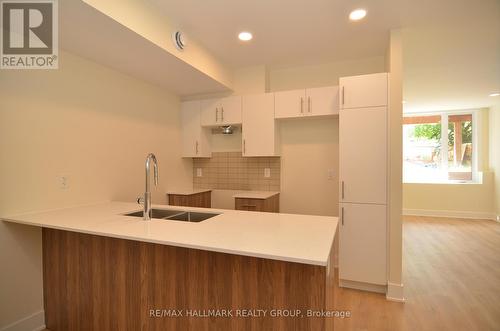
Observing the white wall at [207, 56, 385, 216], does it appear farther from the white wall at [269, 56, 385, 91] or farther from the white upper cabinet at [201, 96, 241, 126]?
the white upper cabinet at [201, 96, 241, 126]

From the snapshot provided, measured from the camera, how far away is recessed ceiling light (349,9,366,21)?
6.97 feet

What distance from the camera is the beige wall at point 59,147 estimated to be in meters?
1.79

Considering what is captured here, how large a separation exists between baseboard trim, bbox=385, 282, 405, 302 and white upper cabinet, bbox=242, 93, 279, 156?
6.12ft

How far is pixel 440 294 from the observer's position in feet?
7.98

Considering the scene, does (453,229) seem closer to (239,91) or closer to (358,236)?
(358,236)

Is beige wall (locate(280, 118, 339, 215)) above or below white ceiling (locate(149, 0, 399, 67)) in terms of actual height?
below

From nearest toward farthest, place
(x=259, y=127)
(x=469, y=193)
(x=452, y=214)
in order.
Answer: (x=259, y=127) → (x=469, y=193) → (x=452, y=214)

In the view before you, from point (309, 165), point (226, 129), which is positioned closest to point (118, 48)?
point (226, 129)

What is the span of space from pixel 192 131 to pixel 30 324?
2564 mm

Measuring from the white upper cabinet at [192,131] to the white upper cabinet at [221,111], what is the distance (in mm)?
96

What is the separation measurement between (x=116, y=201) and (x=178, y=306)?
1.53 meters

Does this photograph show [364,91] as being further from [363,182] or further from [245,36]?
[245,36]

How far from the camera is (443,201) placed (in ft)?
19.0

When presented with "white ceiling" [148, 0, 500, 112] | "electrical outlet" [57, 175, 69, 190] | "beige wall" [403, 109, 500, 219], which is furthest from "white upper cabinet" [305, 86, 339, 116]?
"beige wall" [403, 109, 500, 219]
